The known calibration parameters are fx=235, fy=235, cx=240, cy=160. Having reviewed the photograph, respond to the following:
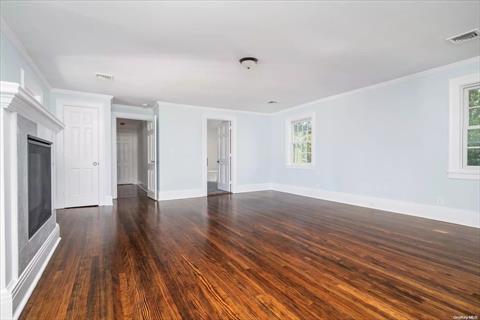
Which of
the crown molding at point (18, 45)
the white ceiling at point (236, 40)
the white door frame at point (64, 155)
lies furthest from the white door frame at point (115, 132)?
the crown molding at point (18, 45)

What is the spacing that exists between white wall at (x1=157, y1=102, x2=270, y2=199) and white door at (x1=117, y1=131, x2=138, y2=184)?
15.8ft

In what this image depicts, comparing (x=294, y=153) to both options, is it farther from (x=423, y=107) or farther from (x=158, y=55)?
(x=158, y=55)

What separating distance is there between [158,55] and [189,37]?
0.70m

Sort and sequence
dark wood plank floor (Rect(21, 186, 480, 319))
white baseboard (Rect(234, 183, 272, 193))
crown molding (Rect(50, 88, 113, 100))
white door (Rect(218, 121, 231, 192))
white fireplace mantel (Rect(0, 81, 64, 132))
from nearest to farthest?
white fireplace mantel (Rect(0, 81, 64, 132)), dark wood plank floor (Rect(21, 186, 480, 319)), crown molding (Rect(50, 88, 113, 100)), white baseboard (Rect(234, 183, 272, 193)), white door (Rect(218, 121, 231, 192))

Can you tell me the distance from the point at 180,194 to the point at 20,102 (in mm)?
4664

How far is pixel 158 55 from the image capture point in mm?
3209

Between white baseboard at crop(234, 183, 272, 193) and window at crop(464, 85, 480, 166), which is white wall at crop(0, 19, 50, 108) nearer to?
white baseboard at crop(234, 183, 272, 193)

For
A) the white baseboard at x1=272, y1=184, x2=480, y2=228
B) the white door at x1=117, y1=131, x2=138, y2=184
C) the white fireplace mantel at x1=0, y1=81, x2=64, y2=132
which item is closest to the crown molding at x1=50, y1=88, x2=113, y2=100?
the white fireplace mantel at x1=0, y1=81, x2=64, y2=132

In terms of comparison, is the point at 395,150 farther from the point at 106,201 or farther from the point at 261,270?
the point at 106,201

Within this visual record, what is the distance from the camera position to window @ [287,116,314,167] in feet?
21.0

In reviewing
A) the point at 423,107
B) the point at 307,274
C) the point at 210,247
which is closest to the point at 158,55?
the point at 210,247

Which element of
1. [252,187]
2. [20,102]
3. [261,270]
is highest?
[20,102]

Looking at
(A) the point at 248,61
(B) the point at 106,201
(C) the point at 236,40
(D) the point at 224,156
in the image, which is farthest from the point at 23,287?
(D) the point at 224,156

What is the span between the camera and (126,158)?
32.3 ft
